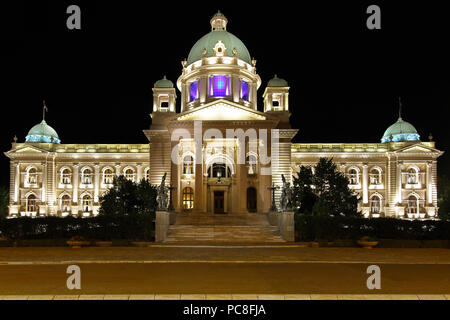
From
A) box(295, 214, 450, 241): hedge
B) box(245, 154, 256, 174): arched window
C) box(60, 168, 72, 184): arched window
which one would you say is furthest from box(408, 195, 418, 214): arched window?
box(60, 168, 72, 184): arched window

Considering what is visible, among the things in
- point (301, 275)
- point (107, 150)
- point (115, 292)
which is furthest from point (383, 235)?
point (107, 150)

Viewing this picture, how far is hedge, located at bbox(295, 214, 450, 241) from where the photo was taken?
2758 cm

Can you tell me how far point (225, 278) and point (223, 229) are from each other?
71.1 feet

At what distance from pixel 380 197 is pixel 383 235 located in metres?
39.2

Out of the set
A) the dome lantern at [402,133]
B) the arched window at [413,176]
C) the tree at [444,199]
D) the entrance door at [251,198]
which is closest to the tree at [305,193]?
the entrance door at [251,198]

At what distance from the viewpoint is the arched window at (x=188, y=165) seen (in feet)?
179

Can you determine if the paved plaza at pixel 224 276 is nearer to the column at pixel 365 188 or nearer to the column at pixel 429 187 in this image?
the column at pixel 365 188

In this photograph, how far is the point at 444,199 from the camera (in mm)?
65000

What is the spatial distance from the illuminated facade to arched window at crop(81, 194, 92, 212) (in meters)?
0.16

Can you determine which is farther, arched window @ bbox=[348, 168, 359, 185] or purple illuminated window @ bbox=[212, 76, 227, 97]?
arched window @ bbox=[348, 168, 359, 185]

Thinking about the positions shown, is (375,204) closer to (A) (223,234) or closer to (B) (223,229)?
(B) (223,229)

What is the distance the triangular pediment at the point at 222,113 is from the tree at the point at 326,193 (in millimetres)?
12439

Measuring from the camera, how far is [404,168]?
208 feet

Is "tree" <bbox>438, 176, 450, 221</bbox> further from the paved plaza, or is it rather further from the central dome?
the paved plaza
